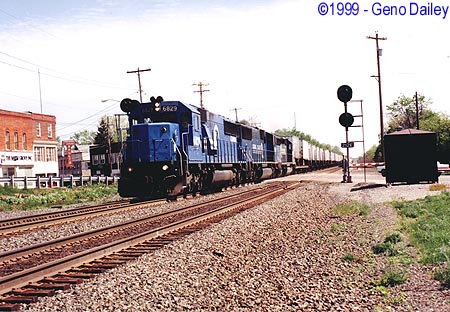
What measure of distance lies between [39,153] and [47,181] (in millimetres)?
25962

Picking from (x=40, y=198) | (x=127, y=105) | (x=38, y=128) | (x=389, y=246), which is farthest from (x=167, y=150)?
(x=38, y=128)

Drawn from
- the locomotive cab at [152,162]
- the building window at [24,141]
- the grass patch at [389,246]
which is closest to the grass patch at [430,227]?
the grass patch at [389,246]

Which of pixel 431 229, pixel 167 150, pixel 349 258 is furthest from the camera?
pixel 167 150

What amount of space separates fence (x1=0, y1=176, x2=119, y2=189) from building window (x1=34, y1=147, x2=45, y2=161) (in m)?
16.7

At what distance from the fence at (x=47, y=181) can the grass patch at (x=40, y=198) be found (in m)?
A: 1.70

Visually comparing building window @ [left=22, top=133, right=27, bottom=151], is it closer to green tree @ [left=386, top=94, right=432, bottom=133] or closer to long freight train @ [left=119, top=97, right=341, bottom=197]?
long freight train @ [left=119, top=97, right=341, bottom=197]

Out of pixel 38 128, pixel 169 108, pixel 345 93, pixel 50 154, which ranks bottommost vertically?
pixel 50 154

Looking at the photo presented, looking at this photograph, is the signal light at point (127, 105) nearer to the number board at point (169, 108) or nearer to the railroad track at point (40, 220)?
the number board at point (169, 108)

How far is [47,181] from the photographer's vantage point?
36.6m

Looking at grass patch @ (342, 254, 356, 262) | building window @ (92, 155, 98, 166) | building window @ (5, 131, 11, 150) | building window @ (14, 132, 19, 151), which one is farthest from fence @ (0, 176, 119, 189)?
building window @ (92, 155, 98, 166)

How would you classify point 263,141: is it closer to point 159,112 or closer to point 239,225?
point 159,112

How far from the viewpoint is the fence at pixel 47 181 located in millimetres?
34531

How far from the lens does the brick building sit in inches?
2072

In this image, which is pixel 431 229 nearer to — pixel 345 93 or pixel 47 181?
pixel 345 93
